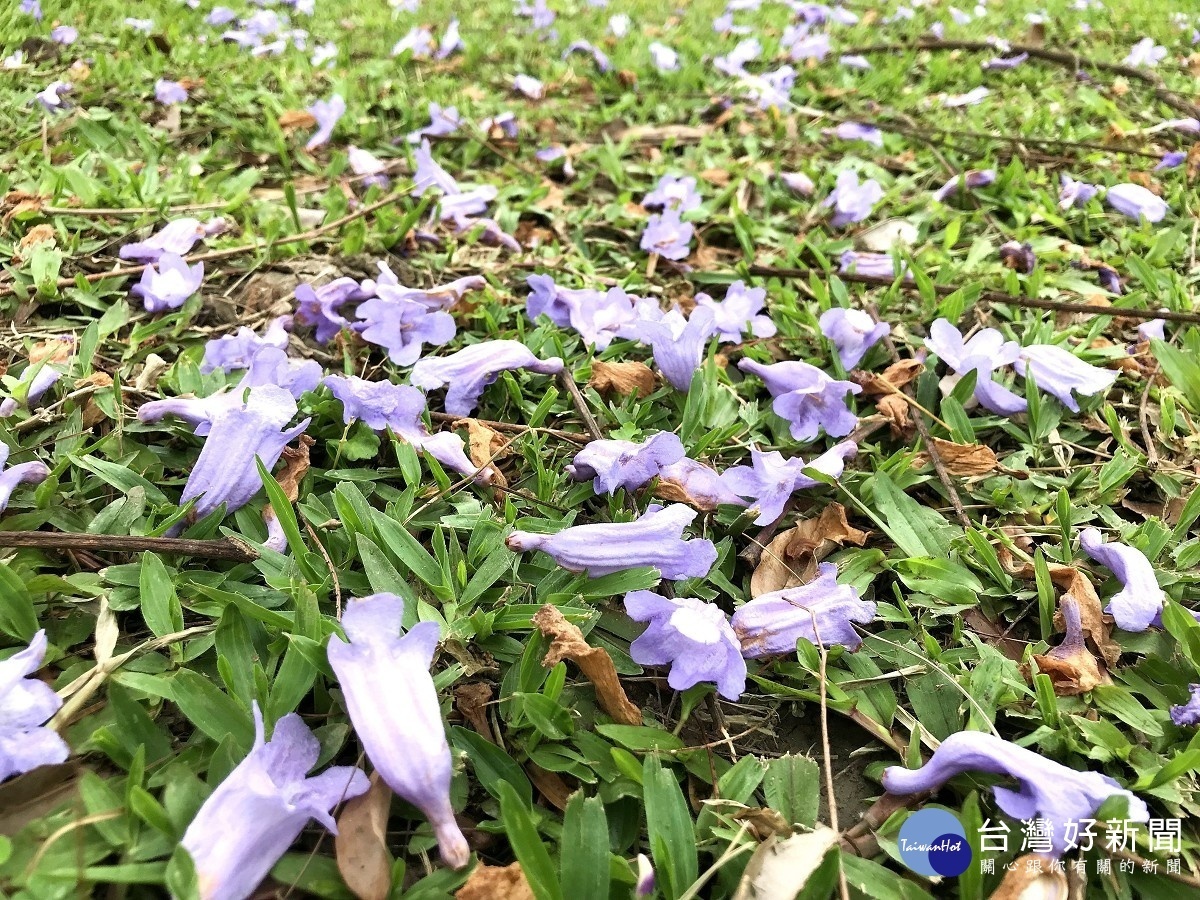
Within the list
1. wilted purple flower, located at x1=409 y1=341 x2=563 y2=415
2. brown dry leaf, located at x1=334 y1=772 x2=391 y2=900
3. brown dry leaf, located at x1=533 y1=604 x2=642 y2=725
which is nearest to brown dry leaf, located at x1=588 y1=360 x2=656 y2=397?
wilted purple flower, located at x1=409 y1=341 x2=563 y2=415

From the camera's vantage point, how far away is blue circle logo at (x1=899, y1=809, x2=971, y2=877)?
114 cm

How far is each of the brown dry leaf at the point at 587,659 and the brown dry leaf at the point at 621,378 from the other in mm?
798

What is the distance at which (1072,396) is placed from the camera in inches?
79.0

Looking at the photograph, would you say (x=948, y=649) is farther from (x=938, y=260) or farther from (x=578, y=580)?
(x=938, y=260)

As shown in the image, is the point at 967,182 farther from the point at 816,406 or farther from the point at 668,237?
the point at 816,406

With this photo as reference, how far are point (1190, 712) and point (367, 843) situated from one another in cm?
136

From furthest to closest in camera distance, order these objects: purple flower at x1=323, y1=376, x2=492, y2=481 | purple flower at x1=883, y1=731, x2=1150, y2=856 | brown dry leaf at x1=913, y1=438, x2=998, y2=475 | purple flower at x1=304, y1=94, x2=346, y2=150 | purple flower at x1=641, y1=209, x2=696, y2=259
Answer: purple flower at x1=304, y1=94, x2=346, y2=150 → purple flower at x1=641, y1=209, x2=696, y2=259 → brown dry leaf at x1=913, y1=438, x2=998, y2=475 → purple flower at x1=323, y1=376, x2=492, y2=481 → purple flower at x1=883, y1=731, x2=1150, y2=856

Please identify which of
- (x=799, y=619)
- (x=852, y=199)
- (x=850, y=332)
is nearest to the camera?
(x=799, y=619)

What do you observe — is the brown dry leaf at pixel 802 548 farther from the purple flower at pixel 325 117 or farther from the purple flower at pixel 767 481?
the purple flower at pixel 325 117

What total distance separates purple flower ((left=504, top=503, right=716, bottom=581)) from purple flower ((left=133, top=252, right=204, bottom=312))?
1.33 meters

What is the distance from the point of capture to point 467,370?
1.88 m

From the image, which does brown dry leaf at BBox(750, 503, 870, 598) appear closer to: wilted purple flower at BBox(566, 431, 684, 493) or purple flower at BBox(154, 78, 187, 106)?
wilted purple flower at BBox(566, 431, 684, 493)

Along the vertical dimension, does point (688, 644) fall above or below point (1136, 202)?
above

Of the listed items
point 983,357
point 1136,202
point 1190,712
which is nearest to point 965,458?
point 983,357
